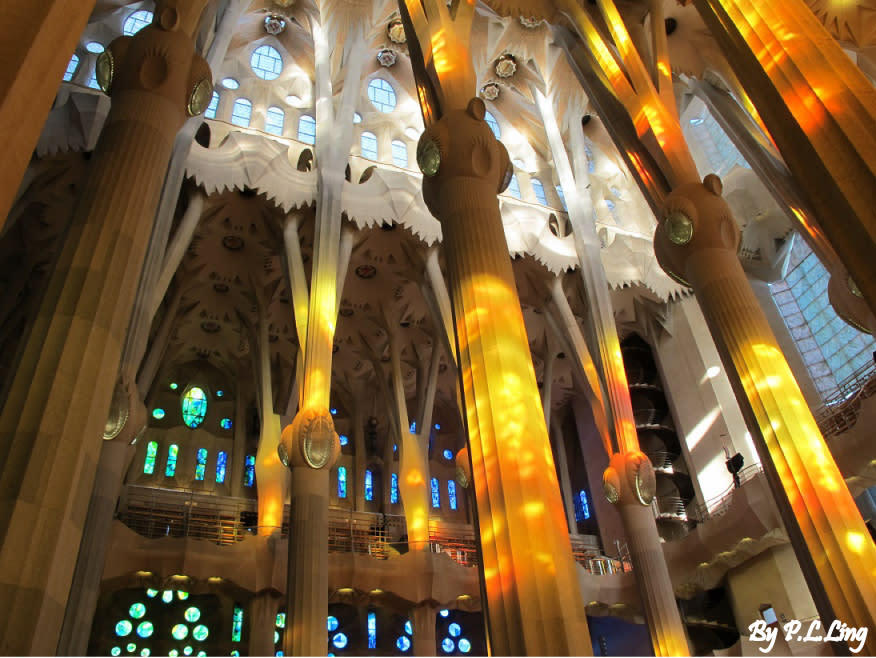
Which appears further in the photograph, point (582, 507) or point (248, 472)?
point (582, 507)

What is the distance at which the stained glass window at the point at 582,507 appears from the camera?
22.5m

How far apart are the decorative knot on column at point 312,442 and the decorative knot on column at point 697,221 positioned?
5.94 meters

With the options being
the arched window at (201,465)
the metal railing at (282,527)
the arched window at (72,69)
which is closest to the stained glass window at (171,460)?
the arched window at (201,465)

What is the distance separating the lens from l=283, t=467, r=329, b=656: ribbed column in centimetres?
1005

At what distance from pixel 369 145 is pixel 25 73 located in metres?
15.4

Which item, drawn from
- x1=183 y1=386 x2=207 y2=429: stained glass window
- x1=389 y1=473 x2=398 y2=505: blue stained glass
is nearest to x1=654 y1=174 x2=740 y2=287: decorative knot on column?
x1=389 y1=473 x2=398 y2=505: blue stained glass

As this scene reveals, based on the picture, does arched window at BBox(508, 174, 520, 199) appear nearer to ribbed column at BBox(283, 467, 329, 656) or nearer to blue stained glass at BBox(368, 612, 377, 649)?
ribbed column at BBox(283, 467, 329, 656)

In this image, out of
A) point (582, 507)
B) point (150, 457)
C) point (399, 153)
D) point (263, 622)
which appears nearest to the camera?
point (263, 622)

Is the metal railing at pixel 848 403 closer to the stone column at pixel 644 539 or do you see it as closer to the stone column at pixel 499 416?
the stone column at pixel 644 539

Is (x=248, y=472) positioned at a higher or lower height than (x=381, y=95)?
lower

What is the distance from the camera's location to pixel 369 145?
58.1ft

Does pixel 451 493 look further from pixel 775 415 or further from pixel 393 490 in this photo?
pixel 775 415

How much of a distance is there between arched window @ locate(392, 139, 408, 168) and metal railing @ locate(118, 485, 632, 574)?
30.8 feet

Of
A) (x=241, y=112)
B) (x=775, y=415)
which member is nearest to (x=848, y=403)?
(x=775, y=415)
